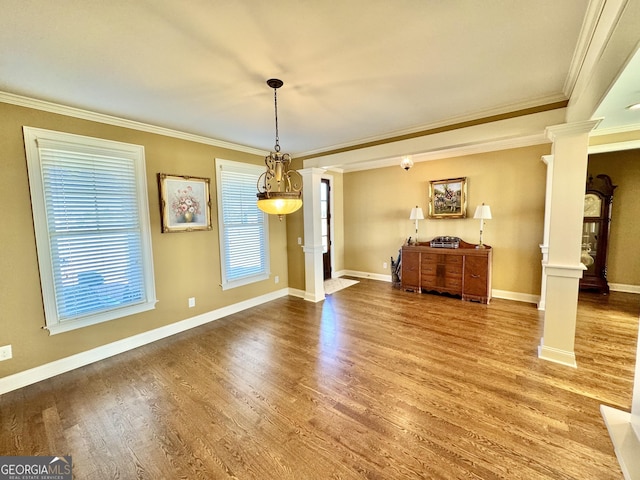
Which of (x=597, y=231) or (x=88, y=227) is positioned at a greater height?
(x=88, y=227)

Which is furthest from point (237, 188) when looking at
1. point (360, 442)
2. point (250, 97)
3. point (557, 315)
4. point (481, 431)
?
point (557, 315)

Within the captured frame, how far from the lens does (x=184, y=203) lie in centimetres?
346

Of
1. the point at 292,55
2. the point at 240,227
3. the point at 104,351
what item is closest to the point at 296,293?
the point at 240,227

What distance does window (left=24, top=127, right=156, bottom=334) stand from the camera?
246 centimetres

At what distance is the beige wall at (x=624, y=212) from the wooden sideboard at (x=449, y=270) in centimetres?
224

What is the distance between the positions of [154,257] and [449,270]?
450 centimetres

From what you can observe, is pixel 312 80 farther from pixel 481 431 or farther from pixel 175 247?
pixel 481 431

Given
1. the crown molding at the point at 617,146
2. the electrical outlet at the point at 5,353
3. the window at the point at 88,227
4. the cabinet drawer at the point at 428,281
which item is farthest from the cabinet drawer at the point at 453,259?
the electrical outlet at the point at 5,353

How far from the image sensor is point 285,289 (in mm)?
5023

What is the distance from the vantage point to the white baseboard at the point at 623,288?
4.43 m

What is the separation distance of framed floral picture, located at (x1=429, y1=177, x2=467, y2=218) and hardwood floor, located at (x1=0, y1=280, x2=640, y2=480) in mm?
2159

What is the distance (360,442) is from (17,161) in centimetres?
361

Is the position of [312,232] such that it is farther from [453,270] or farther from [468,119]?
[468,119]

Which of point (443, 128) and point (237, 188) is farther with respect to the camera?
point (237, 188)
